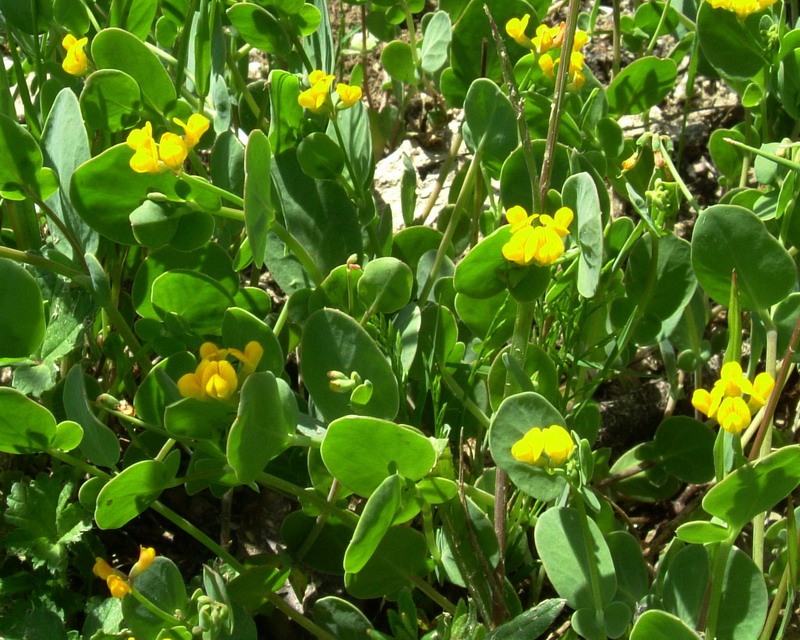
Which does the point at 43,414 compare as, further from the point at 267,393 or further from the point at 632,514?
the point at 632,514

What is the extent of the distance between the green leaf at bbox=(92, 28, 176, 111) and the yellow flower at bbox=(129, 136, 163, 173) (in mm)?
299

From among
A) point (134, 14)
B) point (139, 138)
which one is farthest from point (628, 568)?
point (134, 14)

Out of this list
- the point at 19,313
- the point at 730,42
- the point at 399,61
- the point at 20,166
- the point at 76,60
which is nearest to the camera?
the point at 19,313

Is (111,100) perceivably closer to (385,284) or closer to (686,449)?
(385,284)

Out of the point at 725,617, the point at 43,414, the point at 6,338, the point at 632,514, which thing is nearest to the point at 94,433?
the point at 43,414

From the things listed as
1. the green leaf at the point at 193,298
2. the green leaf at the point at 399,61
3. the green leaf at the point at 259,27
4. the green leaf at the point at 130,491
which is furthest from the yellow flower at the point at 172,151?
the green leaf at the point at 399,61

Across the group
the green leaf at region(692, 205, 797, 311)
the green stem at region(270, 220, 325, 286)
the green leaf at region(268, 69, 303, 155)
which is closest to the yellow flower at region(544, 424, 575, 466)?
the green leaf at region(692, 205, 797, 311)

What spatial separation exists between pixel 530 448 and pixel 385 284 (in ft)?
1.18

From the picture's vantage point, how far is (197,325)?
1.28 meters

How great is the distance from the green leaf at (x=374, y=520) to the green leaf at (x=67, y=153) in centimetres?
62

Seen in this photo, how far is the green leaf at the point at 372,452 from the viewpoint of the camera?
96 cm

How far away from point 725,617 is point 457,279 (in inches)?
20.1

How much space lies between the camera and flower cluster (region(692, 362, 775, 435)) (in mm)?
906

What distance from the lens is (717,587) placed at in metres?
1.01
